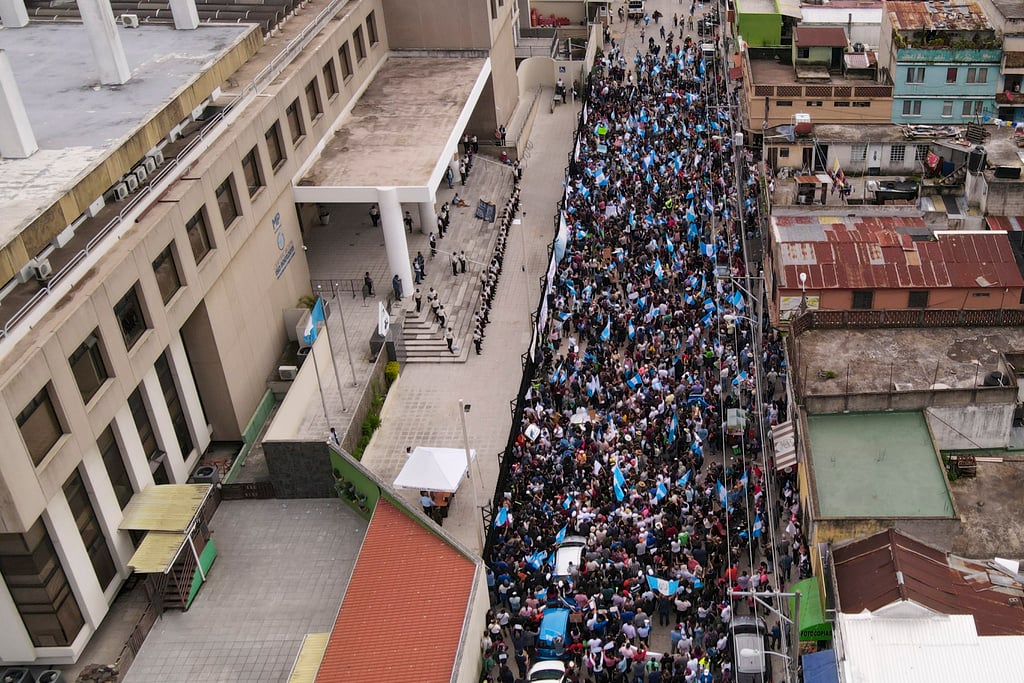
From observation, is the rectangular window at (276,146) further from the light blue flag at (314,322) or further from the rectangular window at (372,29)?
the rectangular window at (372,29)

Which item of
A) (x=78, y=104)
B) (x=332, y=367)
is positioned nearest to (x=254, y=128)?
(x=78, y=104)

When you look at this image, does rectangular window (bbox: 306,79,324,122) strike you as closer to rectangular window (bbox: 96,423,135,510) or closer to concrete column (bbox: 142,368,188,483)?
concrete column (bbox: 142,368,188,483)

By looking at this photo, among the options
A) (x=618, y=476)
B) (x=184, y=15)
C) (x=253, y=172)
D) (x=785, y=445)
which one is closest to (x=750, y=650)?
(x=618, y=476)

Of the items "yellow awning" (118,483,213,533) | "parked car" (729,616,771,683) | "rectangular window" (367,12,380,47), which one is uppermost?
"rectangular window" (367,12,380,47)

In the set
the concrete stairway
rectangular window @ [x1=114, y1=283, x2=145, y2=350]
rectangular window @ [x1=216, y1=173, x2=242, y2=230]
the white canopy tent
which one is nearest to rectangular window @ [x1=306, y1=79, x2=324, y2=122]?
the concrete stairway

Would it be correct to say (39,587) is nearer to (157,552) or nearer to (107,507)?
(107,507)
